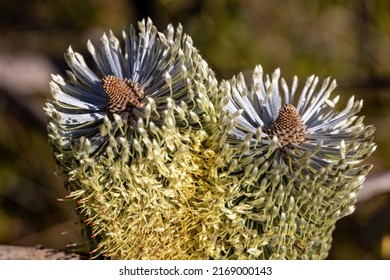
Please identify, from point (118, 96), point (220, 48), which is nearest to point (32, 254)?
point (118, 96)

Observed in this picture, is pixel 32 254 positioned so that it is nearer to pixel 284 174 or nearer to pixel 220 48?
pixel 284 174

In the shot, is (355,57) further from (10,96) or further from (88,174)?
(88,174)

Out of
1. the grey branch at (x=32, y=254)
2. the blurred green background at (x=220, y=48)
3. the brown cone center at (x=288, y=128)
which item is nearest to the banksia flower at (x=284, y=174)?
the brown cone center at (x=288, y=128)

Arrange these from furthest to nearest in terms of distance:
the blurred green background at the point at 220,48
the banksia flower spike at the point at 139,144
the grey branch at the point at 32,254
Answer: the blurred green background at the point at 220,48
the grey branch at the point at 32,254
the banksia flower spike at the point at 139,144

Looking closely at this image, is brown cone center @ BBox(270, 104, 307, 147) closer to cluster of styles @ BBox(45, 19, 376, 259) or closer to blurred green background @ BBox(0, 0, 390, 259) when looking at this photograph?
cluster of styles @ BBox(45, 19, 376, 259)

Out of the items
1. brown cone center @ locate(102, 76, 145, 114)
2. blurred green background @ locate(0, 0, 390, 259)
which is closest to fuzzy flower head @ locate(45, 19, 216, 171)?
brown cone center @ locate(102, 76, 145, 114)

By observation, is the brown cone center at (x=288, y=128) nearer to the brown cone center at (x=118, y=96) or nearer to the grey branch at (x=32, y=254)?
the brown cone center at (x=118, y=96)

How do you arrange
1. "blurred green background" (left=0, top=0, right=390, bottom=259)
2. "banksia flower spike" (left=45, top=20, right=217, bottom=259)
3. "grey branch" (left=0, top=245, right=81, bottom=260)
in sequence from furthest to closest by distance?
"blurred green background" (left=0, top=0, right=390, bottom=259)
"grey branch" (left=0, top=245, right=81, bottom=260)
"banksia flower spike" (left=45, top=20, right=217, bottom=259)
